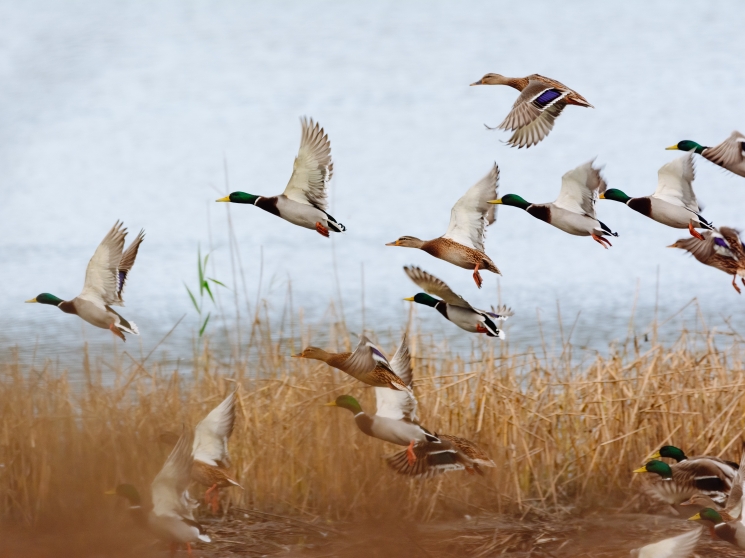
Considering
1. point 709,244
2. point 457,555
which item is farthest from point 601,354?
point 709,244

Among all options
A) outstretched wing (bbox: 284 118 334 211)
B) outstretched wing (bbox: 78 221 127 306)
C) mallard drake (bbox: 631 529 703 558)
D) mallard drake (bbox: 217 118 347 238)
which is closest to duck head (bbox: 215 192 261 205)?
mallard drake (bbox: 217 118 347 238)

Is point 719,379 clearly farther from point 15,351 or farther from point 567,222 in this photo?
point 15,351

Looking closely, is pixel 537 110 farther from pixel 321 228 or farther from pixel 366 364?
pixel 366 364

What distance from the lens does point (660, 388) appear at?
5.31 meters

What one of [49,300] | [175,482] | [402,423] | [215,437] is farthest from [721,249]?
[49,300]

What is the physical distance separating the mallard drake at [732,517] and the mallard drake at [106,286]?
2.40 meters

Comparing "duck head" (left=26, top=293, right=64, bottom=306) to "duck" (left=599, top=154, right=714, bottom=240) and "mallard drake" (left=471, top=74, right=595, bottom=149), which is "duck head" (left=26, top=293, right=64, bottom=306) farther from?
"duck" (left=599, top=154, right=714, bottom=240)

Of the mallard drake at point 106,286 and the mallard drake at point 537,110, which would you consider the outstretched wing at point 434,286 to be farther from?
the mallard drake at point 106,286

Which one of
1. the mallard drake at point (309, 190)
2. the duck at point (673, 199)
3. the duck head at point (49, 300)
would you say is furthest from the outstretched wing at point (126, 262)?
the duck at point (673, 199)

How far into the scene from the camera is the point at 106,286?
130 inches

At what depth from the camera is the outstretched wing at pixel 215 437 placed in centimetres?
367

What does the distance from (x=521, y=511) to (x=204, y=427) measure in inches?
75.3

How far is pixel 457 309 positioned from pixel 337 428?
1.86m

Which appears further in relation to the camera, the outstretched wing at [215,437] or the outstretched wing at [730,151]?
the outstretched wing at [215,437]
